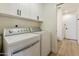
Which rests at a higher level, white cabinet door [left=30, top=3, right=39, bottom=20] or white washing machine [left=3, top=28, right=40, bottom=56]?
white cabinet door [left=30, top=3, right=39, bottom=20]

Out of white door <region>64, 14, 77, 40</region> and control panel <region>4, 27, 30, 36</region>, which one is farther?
white door <region>64, 14, 77, 40</region>

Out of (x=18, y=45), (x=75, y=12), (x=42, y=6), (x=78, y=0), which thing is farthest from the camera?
(x=75, y=12)

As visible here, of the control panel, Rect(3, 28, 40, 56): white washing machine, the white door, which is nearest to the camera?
Rect(3, 28, 40, 56): white washing machine

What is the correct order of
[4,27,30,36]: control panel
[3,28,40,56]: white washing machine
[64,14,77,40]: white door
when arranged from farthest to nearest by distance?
[64,14,77,40]: white door < [4,27,30,36]: control panel < [3,28,40,56]: white washing machine

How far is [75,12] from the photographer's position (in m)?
1.54

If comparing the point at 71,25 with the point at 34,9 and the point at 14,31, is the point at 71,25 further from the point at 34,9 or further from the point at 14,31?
the point at 14,31

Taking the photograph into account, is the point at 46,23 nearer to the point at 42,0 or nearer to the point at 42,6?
the point at 42,6

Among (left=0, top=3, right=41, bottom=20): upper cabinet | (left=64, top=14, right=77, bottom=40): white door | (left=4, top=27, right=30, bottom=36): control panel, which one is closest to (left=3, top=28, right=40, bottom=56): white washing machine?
(left=4, top=27, right=30, bottom=36): control panel

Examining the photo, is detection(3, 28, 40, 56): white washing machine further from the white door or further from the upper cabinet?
the white door

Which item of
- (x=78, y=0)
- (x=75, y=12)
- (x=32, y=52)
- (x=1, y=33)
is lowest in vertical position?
(x=32, y=52)

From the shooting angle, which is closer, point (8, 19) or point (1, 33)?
point (1, 33)

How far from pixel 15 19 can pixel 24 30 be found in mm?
230

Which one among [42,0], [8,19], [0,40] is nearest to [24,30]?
[8,19]

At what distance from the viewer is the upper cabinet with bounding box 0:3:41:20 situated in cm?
135
